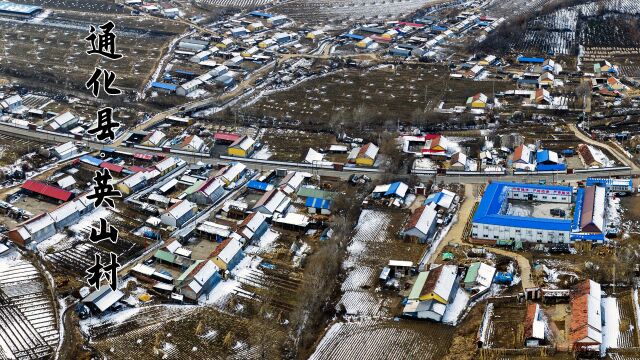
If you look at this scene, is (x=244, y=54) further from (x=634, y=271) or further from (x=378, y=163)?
(x=634, y=271)

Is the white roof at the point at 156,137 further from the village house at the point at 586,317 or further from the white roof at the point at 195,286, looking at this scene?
the village house at the point at 586,317

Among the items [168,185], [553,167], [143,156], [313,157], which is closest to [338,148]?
[313,157]

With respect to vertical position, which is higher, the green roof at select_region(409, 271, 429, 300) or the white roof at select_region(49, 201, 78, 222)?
the green roof at select_region(409, 271, 429, 300)

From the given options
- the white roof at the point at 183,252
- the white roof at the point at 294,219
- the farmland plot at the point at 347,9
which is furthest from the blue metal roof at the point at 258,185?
the farmland plot at the point at 347,9

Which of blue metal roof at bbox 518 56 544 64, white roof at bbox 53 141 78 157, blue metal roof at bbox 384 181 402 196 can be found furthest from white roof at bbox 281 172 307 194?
blue metal roof at bbox 518 56 544 64

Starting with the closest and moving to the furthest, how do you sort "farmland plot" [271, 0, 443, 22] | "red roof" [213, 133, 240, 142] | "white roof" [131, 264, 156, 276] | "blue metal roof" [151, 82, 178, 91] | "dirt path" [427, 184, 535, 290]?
"dirt path" [427, 184, 535, 290], "white roof" [131, 264, 156, 276], "red roof" [213, 133, 240, 142], "blue metal roof" [151, 82, 178, 91], "farmland plot" [271, 0, 443, 22]

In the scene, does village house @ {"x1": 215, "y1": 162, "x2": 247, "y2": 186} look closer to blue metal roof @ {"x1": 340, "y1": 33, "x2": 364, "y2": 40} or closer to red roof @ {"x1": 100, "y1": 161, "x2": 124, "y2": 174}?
red roof @ {"x1": 100, "y1": 161, "x2": 124, "y2": 174}

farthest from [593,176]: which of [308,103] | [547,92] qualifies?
[308,103]
